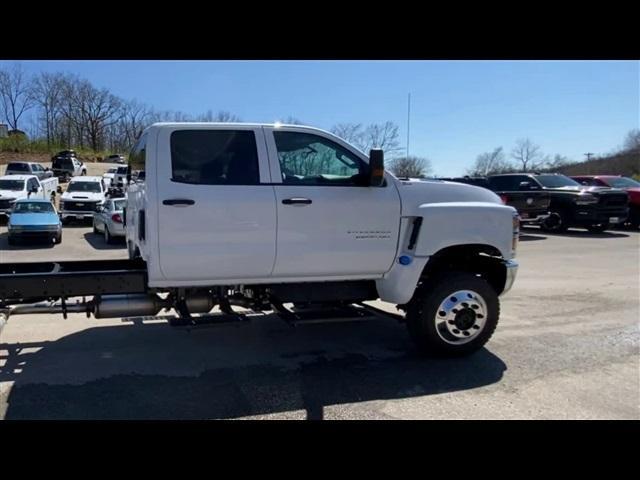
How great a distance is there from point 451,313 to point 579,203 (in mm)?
14842

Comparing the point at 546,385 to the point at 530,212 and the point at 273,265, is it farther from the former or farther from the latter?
the point at 530,212

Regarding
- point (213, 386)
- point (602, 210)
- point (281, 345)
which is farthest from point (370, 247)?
point (602, 210)

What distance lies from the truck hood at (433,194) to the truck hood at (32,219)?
12590mm

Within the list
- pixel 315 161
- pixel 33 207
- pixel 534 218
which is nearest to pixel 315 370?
pixel 315 161

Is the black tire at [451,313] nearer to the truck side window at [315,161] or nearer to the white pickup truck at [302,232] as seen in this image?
the white pickup truck at [302,232]

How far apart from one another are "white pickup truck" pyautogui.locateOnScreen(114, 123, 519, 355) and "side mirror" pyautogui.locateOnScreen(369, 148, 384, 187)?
0.01 metres

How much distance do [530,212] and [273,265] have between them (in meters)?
14.6

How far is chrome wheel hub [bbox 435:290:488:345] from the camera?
4.91m

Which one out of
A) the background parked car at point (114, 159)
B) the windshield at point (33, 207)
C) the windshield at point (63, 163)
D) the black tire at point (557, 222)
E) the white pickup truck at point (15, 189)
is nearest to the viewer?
the windshield at point (33, 207)

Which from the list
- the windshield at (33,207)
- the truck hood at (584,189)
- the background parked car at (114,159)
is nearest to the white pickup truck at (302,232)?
the windshield at (33,207)

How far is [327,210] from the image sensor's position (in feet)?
15.0

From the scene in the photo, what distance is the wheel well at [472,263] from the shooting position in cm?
513
